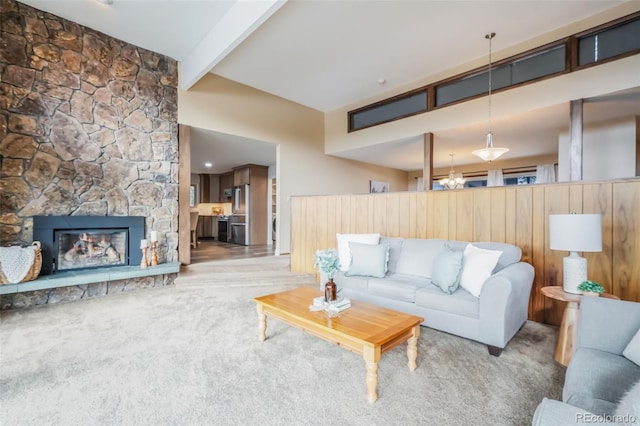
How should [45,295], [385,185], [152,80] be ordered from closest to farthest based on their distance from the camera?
[45,295], [152,80], [385,185]

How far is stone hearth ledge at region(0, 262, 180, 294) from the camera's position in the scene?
3.30 m

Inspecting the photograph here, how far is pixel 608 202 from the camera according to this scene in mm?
2750

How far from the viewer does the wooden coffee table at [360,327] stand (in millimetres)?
1773

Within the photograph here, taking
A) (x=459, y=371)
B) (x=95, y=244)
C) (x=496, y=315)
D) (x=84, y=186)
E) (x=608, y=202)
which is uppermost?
(x=84, y=186)

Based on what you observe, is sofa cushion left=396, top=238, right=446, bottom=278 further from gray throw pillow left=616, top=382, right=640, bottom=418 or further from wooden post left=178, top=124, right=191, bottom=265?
wooden post left=178, top=124, right=191, bottom=265

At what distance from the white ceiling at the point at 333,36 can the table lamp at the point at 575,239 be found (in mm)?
2688

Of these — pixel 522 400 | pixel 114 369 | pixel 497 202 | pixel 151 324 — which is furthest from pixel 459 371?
pixel 151 324

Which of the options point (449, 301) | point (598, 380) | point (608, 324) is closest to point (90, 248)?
point (449, 301)

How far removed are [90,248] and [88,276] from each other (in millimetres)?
620

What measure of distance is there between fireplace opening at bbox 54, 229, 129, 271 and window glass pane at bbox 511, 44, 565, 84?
248 inches

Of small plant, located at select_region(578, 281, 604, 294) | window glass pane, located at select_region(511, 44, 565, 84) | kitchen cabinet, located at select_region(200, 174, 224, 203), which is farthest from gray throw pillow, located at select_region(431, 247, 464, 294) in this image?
kitchen cabinet, located at select_region(200, 174, 224, 203)

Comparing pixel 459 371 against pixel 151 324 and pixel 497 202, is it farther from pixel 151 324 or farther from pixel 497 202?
pixel 151 324

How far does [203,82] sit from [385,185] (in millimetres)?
5963

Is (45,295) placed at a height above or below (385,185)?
below
